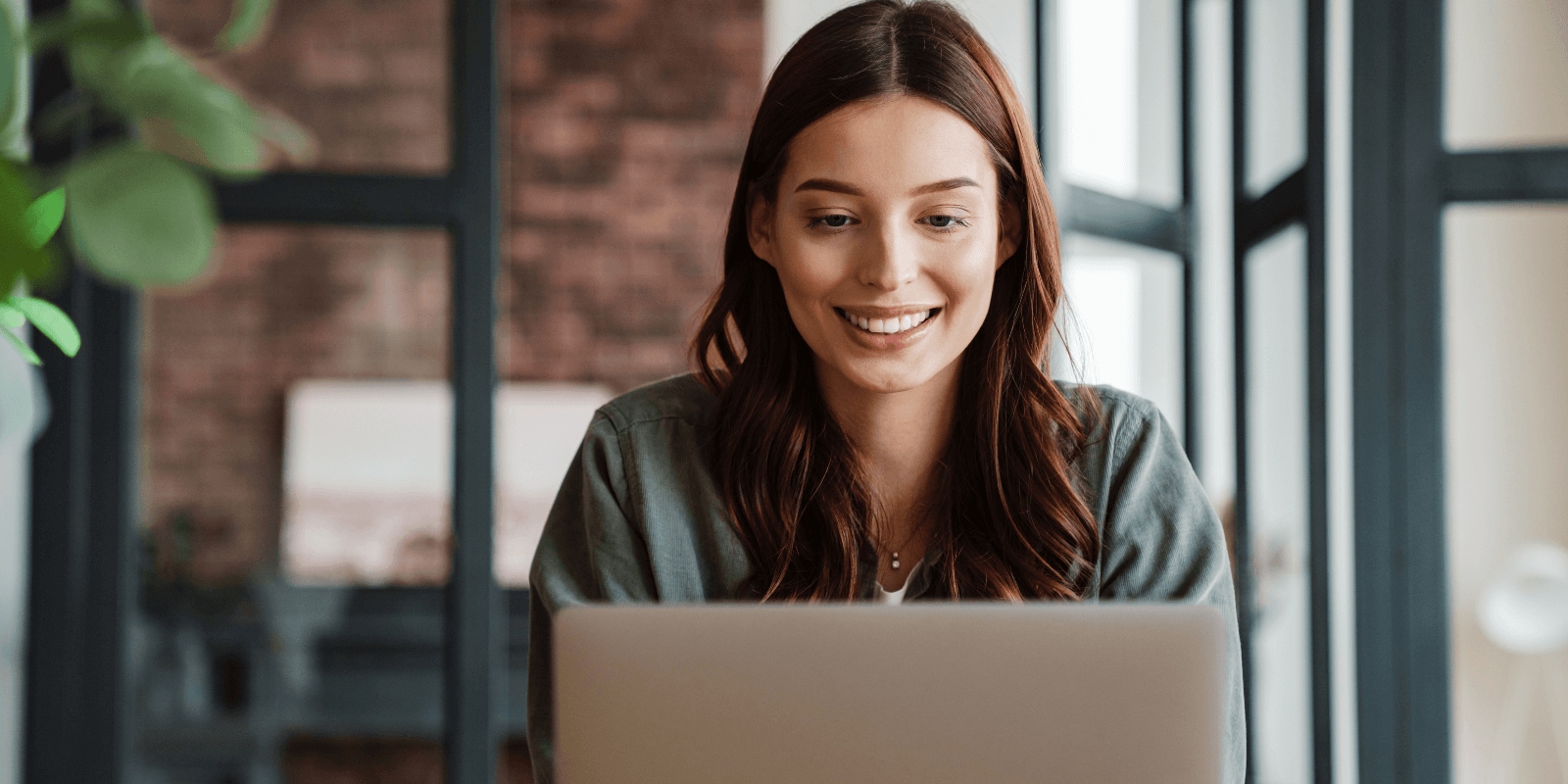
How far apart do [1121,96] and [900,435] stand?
5.86ft

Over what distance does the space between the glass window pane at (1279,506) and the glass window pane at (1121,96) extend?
1.02ft

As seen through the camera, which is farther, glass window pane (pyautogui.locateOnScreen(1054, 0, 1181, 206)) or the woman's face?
glass window pane (pyautogui.locateOnScreen(1054, 0, 1181, 206))

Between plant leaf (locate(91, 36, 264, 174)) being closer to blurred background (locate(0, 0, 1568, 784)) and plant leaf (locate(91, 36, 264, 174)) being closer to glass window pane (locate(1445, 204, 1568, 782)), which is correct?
blurred background (locate(0, 0, 1568, 784))

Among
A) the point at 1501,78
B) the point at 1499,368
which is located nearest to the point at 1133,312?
the point at 1499,368

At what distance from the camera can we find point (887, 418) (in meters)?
1.21

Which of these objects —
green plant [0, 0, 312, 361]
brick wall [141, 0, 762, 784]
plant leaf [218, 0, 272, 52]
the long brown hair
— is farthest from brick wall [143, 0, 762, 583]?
green plant [0, 0, 312, 361]

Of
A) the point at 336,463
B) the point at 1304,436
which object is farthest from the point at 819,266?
the point at 336,463

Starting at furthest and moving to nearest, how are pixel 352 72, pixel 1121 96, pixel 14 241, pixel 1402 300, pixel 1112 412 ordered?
pixel 1121 96 → pixel 352 72 → pixel 1402 300 → pixel 1112 412 → pixel 14 241

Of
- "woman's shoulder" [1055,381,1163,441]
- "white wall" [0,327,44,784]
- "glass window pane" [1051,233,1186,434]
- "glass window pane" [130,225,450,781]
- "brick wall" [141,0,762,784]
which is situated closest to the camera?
"woman's shoulder" [1055,381,1163,441]

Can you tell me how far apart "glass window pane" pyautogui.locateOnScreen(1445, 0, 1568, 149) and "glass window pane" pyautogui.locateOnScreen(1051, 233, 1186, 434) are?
64 centimetres

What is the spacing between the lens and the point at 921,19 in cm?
115

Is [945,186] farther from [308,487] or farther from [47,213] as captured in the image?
[308,487]

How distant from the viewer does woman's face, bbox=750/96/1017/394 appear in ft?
3.46

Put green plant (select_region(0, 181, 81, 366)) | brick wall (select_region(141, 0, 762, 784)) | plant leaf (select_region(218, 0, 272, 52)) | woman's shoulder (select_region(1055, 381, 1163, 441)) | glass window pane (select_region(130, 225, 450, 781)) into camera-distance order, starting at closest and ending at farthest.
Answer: green plant (select_region(0, 181, 81, 366)) < plant leaf (select_region(218, 0, 272, 52)) < woman's shoulder (select_region(1055, 381, 1163, 441)) < glass window pane (select_region(130, 225, 450, 781)) < brick wall (select_region(141, 0, 762, 784))
